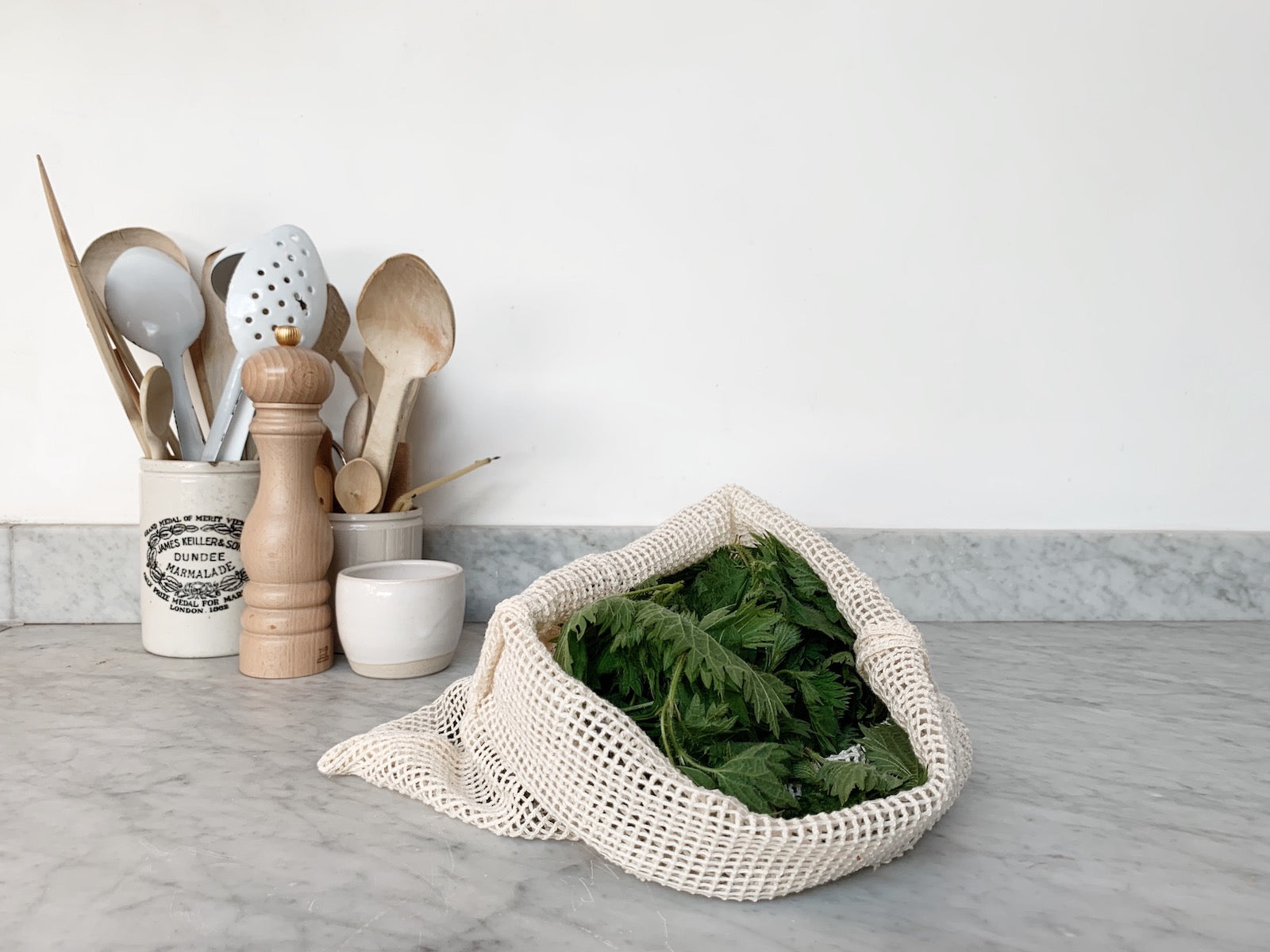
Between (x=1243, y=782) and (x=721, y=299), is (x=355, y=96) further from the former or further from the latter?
(x=1243, y=782)

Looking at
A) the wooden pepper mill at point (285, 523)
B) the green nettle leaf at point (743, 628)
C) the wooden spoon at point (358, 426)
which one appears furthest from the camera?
the wooden spoon at point (358, 426)

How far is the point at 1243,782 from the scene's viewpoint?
1.72 ft

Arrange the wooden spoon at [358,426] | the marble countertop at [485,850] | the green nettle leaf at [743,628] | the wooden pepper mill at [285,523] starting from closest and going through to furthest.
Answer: the marble countertop at [485,850] → the green nettle leaf at [743,628] → the wooden pepper mill at [285,523] → the wooden spoon at [358,426]

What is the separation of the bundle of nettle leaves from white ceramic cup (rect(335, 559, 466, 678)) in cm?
19

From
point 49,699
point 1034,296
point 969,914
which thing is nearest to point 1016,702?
point 969,914

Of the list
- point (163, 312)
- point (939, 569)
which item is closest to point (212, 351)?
point (163, 312)

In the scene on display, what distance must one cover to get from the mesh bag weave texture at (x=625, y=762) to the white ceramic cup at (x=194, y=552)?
0.26 m

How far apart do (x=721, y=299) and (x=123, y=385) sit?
537mm

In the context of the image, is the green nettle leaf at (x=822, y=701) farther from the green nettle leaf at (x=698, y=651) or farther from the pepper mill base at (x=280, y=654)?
the pepper mill base at (x=280, y=654)

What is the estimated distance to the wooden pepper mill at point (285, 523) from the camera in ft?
2.19

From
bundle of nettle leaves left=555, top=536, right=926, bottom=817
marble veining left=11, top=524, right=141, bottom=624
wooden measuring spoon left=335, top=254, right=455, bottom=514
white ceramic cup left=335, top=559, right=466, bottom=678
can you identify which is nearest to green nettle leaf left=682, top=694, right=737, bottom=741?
bundle of nettle leaves left=555, top=536, right=926, bottom=817

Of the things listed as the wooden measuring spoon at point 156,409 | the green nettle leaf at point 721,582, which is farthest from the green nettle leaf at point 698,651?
the wooden measuring spoon at point 156,409

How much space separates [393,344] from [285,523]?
0.18 metres

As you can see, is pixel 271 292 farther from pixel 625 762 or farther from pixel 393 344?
pixel 625 762
